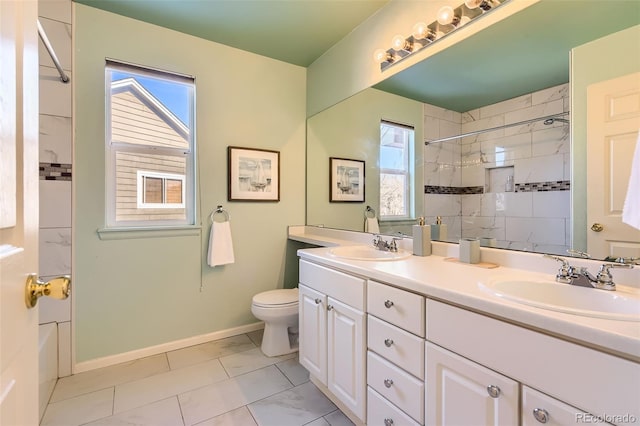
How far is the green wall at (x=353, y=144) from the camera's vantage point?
1.96 m

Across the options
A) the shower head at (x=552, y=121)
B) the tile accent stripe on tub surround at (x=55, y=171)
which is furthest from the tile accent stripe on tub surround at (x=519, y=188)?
the tile accent stripe on tub surround at (x=55, y=171)

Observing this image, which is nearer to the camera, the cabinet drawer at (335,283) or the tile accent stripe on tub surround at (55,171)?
the cabinet drawer at (335,283)

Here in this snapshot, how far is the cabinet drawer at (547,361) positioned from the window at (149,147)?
6.69ft

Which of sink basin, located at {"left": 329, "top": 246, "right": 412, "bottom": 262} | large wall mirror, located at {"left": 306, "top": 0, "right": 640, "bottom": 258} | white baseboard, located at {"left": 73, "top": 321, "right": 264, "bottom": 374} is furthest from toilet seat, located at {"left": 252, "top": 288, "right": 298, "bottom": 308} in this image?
large wall mirror, located at {"left": 306, "top": 0, "right": 640, "bottom": 258}

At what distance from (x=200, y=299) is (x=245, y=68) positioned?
1.95m

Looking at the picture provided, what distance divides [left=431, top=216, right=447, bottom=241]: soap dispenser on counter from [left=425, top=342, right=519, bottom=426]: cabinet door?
80cm

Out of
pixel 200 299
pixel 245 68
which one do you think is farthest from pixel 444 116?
pixel 200 299

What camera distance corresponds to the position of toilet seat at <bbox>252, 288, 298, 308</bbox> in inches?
82.7

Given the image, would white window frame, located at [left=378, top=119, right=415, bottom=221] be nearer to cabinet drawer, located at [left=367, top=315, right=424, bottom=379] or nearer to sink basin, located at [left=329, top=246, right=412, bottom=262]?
sink basin, located at [left=329, top=246, right=412, bottom=262]

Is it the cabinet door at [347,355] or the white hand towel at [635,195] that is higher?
the white hand towel at [635,195]

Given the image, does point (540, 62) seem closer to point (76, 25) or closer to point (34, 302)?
point (34, 302)

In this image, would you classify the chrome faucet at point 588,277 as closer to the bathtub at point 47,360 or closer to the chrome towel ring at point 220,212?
the chrome towel ring at point 220,212

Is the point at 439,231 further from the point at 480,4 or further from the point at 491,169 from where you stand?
the point at 480,4

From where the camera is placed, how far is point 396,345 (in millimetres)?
1174
